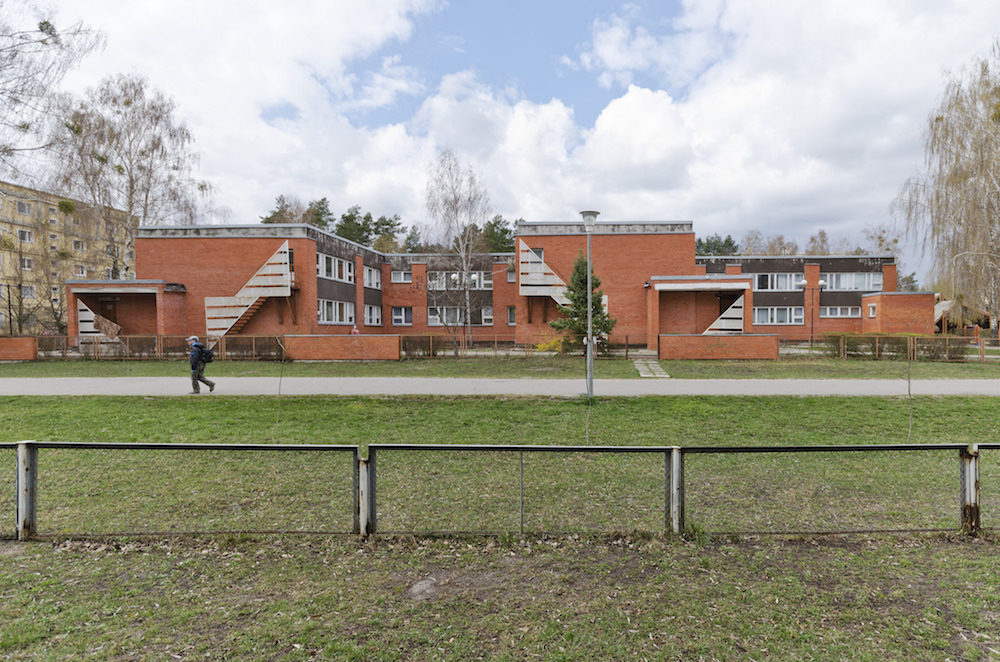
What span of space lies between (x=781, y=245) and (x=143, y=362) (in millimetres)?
85663

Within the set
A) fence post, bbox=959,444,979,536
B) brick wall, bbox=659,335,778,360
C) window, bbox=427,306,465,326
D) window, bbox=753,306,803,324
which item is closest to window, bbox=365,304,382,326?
window, bbox=427,306,465,326

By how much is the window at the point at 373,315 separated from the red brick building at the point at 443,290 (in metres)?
0.18

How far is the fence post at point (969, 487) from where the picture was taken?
486 cm

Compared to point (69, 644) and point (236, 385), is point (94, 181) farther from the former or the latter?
point (69, 644)

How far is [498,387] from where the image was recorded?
16.1m

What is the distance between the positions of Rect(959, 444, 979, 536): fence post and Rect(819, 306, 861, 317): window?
4483 cm

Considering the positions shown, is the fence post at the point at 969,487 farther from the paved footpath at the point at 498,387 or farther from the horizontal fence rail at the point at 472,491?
the paved footpath at the point at 498,387

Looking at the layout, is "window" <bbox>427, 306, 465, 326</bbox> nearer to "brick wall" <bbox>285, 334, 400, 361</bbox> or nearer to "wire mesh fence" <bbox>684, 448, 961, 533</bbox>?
"brick wall" <bbox>285, 334, 400, 361</bbox>

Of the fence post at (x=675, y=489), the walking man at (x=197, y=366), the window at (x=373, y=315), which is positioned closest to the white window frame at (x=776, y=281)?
the window at (x=373, y=315)

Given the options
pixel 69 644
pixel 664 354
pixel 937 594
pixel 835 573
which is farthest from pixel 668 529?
pixel 664 354

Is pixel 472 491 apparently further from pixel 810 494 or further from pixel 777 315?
pixel 777 315

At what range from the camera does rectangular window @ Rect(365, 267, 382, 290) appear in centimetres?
3969

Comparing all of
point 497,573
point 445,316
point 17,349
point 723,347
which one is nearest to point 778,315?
point 723,347

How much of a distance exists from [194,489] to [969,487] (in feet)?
24.8
